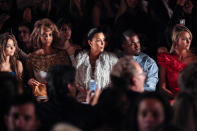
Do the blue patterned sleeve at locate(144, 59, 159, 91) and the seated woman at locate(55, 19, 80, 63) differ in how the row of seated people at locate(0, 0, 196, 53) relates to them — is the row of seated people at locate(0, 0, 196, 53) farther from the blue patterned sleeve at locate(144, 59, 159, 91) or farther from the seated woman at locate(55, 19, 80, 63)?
the blue patterned sleeve at locate(144, 59, 159, 91)

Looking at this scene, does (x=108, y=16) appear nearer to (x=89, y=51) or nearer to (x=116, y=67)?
(x=89, y=51)

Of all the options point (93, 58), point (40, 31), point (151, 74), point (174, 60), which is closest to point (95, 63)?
point (93, 58)

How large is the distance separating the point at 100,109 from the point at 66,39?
3279mm

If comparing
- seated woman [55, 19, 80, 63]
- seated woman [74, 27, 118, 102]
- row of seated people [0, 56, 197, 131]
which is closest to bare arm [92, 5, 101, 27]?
seated woman [55, 19, 80, 63]

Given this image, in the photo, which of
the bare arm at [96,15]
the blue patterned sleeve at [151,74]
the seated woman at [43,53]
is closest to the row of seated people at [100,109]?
the blue patterned sleeve at [151,74]

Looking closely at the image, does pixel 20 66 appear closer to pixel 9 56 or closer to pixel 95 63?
pixel 9 56

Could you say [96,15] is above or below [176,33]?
above

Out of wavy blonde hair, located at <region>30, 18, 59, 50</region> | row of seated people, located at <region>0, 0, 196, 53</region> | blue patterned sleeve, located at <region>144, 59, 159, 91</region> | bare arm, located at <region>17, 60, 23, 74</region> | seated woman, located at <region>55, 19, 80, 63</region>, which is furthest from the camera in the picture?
row of seated people, located at <region>0, 0, 196, 53</region>

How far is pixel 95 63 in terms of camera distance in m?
5.68

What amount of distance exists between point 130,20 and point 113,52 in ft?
2.22

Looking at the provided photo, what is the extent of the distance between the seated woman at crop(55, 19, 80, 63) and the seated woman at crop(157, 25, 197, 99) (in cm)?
123

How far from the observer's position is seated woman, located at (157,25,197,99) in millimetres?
5637

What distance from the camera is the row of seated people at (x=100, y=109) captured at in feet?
10.7

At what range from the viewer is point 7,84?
150 inches
